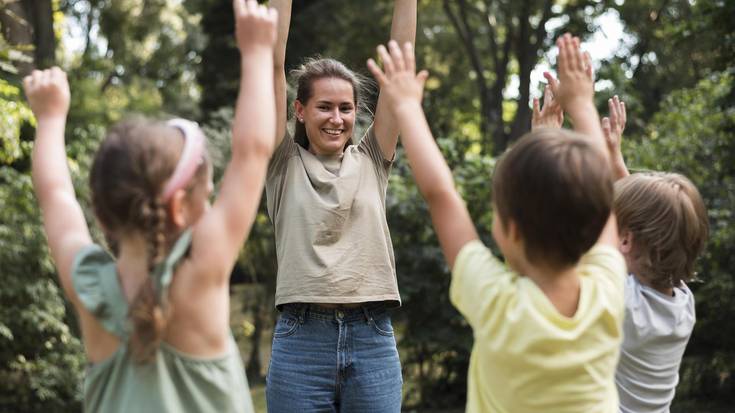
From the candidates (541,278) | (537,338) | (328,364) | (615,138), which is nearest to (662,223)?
(615,138)

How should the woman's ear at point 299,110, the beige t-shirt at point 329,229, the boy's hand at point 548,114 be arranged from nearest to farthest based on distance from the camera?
the boy's hand at point 548,114 → the beige t-shirt at point 329,229 → the woman's ear at point 299,110

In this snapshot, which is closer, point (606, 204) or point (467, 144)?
point (606, 204)

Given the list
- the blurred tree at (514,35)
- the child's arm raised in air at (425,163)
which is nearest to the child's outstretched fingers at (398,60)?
the child's arm raised in air at (425,163)

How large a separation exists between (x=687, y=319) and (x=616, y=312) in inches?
26.4

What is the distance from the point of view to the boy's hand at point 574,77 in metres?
2.23

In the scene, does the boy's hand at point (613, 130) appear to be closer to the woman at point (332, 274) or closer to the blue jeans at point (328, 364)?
the woman at point (332, 274)

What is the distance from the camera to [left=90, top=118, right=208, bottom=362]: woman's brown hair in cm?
180

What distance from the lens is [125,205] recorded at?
1830 millimetres

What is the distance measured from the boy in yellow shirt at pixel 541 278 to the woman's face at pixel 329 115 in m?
1.08

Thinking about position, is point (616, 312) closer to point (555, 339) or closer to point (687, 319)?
point (555, 339)

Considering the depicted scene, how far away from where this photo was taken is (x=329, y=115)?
3121 millimetres

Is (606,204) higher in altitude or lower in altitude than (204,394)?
higher

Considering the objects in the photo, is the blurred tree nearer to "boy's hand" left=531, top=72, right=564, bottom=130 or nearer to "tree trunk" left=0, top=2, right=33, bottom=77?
"tree trunk" left=0, top=2, right=33, bottom=77

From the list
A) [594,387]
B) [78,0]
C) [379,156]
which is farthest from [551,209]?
[78,0]
